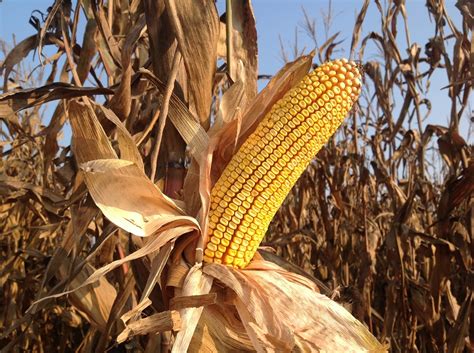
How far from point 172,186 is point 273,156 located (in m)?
0.30

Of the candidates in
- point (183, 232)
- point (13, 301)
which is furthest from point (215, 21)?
point (13, 301)

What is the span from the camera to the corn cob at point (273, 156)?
123cm

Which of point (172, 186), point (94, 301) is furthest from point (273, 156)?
point (94, 301)

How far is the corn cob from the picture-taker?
4.05 feet

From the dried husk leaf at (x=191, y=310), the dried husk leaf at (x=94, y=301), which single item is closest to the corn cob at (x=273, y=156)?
the dried husk leaf at (x=191, y=310)

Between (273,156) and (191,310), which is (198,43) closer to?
(273,156)

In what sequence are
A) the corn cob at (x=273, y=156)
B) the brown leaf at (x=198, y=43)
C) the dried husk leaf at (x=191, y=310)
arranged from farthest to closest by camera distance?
the brown leaf at (x=198, y=43) → the corn cob at (x=273, y=156) → the dried husk leaf at (x=191, y=310)

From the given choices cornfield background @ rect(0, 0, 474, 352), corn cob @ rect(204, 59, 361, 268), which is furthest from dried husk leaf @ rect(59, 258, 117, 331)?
corn cob @ rect(204, 59, 361, 268)

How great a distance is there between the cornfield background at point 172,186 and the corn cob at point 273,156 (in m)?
0.11

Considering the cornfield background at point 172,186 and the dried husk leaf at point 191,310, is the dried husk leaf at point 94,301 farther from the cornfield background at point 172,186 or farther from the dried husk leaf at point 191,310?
the dried husk leaf at point 191,310

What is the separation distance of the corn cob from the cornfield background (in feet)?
0.35

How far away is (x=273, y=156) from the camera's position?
125cm

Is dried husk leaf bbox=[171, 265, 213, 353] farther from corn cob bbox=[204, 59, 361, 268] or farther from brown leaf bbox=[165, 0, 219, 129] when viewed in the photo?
brown leaf bbox=[165, 0, 219, 129]

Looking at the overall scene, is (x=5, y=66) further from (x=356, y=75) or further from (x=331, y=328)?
(x=331, y=328)
